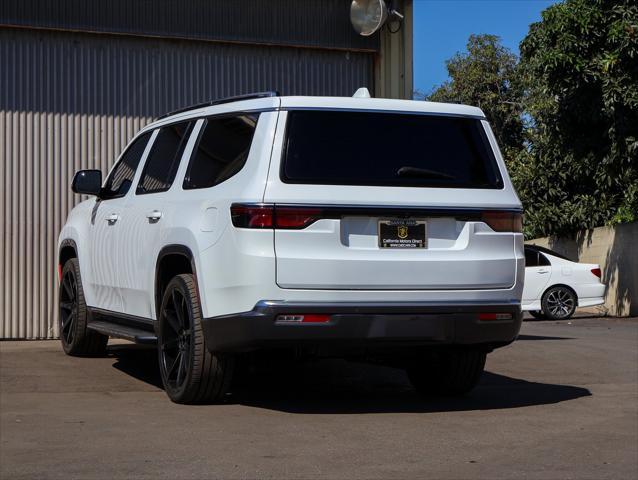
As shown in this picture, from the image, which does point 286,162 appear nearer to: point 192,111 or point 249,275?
point 249,275

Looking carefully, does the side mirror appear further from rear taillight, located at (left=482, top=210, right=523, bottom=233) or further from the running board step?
rear taillight, located at (left=482, top=210, right=523, bottom=233)

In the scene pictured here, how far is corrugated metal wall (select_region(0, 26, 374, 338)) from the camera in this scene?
39.6 ft

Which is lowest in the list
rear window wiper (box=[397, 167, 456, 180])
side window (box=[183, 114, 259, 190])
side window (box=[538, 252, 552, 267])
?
side window (box=[538, 252, 552, 267])

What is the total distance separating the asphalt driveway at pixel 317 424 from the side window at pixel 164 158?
1.49m

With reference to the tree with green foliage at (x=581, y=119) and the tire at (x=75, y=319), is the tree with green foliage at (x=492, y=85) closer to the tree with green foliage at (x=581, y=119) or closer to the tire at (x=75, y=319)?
the tree with green foliage at (x=581, y=119)

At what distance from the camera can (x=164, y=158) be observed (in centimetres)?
855

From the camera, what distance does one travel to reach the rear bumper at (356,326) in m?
6.86

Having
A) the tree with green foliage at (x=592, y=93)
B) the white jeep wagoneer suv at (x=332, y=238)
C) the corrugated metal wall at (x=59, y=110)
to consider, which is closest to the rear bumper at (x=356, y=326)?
the white jeep wagoneer suv at (x=332, y=238)

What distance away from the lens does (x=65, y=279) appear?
34.1 feet

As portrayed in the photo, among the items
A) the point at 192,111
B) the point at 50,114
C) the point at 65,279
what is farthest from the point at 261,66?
the point at 192,111

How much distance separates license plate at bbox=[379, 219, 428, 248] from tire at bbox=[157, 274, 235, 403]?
1.24m

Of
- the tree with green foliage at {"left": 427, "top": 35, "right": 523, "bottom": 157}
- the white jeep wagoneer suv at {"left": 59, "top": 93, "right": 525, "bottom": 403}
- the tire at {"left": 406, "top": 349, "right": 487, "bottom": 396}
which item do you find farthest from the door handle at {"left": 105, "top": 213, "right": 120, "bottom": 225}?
the tree with green foliage at {"left": 427, "top": 35, "right": 523, "bottom": 157}

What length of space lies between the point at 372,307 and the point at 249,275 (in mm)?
765

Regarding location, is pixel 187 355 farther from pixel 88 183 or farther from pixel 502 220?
pixel 88 183
